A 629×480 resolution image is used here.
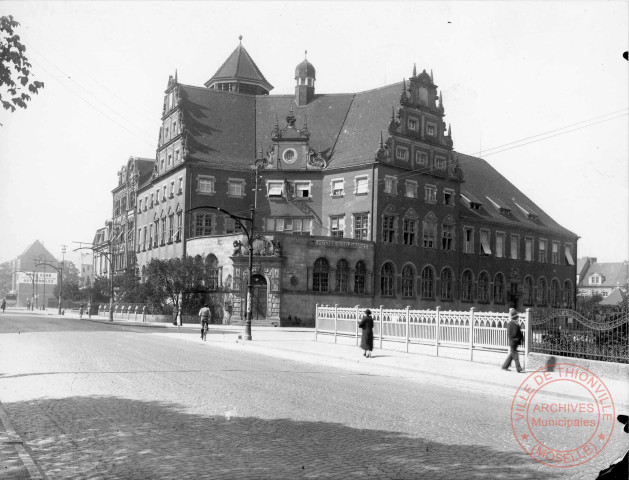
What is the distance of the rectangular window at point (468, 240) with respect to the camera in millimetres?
64000

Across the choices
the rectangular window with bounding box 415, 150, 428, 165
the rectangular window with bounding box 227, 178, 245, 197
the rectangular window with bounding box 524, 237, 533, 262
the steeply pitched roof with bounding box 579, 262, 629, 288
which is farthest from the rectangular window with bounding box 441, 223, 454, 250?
the steeply pitched roof with bounding box 579, 262, 629, 288

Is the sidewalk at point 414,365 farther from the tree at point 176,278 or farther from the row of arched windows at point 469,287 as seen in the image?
the row of arched windows at point 469,287

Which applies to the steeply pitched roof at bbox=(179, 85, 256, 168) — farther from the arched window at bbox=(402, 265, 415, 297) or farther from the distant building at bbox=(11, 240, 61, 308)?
the distant building at bbox=(11, 240, 61, 308)

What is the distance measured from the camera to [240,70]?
72.4 meters

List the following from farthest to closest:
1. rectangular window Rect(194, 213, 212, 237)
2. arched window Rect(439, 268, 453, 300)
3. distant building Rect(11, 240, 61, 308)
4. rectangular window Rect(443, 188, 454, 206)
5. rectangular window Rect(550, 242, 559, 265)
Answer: distant building Rect(11, 240, 61, 308) → rectangular window Rect(550, 242, 559, 265) → rectangular window Rect(443, 188, 454, 206) → arched window Rect(439, 268, 453, 300) → rectangular window Rect(194, 213, 212, 237)

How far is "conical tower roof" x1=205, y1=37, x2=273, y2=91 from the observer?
71.9 meters

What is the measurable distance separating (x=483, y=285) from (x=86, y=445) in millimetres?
60353

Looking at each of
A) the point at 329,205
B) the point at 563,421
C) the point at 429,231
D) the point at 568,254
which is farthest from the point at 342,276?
the point at 563,421

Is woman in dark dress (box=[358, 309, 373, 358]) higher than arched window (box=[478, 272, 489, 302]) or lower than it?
lower

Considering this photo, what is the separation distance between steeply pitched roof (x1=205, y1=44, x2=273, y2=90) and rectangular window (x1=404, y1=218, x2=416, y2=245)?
2513cm

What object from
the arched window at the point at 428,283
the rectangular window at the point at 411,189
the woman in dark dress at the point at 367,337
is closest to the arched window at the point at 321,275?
the rectangular window at the point at 411,189

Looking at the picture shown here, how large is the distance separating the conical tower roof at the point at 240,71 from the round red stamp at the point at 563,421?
195 ft

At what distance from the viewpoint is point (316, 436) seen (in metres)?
9.16

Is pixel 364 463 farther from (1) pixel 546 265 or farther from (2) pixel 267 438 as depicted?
(1) pixel 546 265
